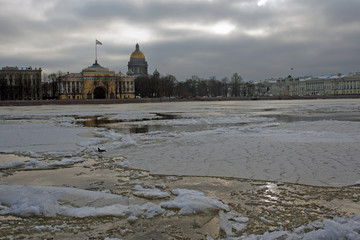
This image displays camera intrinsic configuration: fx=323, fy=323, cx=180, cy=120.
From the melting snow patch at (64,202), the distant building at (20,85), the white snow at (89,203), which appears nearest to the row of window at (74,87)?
the distant building at (20,85)

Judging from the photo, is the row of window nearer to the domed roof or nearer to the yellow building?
the yellow building

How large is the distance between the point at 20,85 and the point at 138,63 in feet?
229

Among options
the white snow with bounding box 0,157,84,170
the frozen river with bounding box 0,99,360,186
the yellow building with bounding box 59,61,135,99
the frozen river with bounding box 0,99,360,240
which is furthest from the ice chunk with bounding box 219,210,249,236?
the yellow building with bounding box 59,61,135,99

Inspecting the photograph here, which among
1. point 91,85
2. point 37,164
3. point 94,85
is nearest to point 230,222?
point 37,164

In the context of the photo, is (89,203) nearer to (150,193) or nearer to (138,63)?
(150,193)

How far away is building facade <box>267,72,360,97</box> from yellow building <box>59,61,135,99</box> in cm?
9184

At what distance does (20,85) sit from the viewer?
3287 inches

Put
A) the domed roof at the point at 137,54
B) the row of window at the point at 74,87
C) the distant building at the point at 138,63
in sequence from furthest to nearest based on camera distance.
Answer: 1. the domed roof at the point at 137,54
2. the distant building at the point at 138,63
3. the row of window at the point at 74,87

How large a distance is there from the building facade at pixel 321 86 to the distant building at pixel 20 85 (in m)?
114

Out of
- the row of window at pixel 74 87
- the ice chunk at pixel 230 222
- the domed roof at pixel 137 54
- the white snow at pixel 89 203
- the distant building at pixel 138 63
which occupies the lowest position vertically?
the ice chunk at pixel 230 222

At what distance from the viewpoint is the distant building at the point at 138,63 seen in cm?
14688

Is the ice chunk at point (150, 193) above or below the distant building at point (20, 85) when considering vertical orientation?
below

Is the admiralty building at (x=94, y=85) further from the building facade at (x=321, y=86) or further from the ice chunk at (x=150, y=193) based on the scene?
the ice chunk at (x=150, y=193)

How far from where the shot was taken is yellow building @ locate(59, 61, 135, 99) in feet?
327
